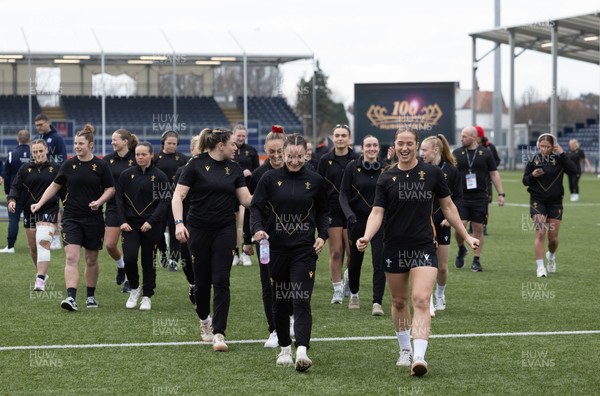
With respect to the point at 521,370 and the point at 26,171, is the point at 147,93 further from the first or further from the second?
the point at 521,370

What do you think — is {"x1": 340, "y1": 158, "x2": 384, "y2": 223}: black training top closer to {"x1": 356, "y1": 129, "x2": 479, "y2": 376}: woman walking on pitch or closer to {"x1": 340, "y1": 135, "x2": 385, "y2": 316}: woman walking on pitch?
{"x1": 340, "y1": 135, "x2": 385, "y2": 316}: woman walking on pitch

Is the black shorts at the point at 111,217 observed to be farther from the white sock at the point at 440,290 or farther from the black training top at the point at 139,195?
the white sock at the point at 440,290

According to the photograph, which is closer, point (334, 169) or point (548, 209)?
point (334, 169)

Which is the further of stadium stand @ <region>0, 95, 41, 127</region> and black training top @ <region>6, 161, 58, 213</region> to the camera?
stadium stand @ <region>0, 95, 41, 127</region>

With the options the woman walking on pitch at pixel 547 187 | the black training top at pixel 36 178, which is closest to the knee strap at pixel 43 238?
the black training top at pixel 36 178

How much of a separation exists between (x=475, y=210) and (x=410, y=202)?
675cm

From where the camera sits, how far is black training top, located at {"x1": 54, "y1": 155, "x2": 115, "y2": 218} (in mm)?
10453

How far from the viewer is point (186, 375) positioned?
7.48 meters

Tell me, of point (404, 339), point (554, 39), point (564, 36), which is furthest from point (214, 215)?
point (564, 36)

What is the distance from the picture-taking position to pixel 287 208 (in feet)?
25.9

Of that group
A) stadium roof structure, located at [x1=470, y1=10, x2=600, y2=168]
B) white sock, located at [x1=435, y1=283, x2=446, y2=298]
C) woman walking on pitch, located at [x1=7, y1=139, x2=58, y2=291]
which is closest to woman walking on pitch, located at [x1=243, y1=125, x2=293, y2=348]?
white sock, located at [x1=435, y1=283, x2=446, y2=298]

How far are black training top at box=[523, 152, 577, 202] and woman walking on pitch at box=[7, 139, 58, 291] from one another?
6308mm

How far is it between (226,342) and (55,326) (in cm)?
193

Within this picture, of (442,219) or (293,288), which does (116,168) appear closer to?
(442,219)
